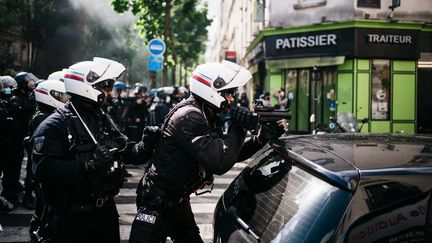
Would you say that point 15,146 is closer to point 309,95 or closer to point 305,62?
point 305,62

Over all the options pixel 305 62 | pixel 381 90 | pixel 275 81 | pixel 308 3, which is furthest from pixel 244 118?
pixel 275 81

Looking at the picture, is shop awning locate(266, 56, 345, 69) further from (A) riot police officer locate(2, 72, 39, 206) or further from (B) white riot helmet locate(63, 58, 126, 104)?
(B) white riot helmet locate(63, 58, 126, 104)

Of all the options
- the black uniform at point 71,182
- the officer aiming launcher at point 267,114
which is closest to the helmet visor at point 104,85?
the black uniform at point 71,182

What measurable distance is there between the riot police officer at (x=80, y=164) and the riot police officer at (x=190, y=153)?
0.27 metres

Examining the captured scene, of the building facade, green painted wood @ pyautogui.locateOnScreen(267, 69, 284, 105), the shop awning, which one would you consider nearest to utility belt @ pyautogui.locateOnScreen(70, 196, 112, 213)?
the building facade

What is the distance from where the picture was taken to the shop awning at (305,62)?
54.4ft

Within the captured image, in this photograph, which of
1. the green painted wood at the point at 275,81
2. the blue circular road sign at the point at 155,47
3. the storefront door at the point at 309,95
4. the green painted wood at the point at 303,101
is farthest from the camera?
the green painted wood at the point at 275,81

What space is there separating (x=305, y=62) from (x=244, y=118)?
50.2 ft

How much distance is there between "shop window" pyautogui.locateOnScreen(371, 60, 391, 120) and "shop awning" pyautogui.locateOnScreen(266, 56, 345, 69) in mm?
1430

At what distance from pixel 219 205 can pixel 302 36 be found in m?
15.8

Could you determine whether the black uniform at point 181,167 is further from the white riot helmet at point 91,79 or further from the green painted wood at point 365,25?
the green painted wood at point 365,25

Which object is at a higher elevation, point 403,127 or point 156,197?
point 403,127

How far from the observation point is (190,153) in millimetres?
2734

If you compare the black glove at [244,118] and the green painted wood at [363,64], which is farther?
the green painted wood at [363,64]
